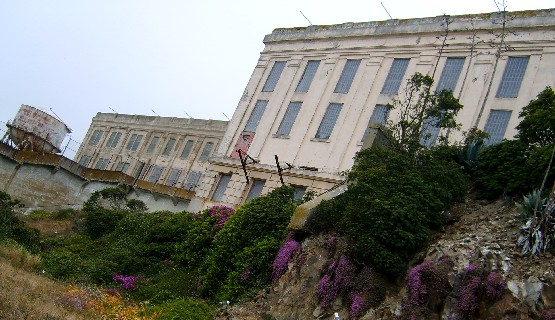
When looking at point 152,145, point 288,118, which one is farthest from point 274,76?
point 152,145

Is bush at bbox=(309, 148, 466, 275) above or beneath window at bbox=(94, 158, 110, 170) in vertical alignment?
beneath

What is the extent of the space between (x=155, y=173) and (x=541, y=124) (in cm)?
3726

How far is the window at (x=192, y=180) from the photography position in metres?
45.7

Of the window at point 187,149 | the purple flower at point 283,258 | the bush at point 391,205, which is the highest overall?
the window at point 187,149

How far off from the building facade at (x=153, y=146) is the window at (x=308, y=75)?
14073 millimetres

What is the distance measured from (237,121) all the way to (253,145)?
2.47 meters

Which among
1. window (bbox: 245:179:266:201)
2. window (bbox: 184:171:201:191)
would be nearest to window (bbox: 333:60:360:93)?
window (bbox: 245:179:266:201)

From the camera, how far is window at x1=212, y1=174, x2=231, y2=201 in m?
32.2

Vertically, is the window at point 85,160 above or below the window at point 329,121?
below

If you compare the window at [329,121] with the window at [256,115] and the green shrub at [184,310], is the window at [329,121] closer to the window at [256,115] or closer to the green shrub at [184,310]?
the window at [256,115]

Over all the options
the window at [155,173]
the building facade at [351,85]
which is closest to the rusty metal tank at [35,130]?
the window at [155,173]

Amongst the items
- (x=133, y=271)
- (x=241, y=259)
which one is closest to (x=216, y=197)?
(x=133, y=271)

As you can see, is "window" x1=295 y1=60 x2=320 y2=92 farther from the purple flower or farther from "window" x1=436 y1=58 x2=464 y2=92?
the purple flower

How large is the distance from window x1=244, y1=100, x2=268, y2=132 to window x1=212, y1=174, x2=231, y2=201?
3.20m
